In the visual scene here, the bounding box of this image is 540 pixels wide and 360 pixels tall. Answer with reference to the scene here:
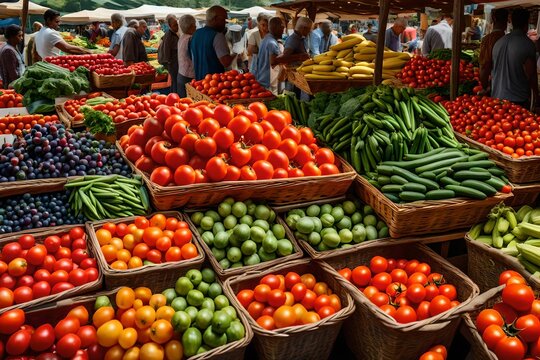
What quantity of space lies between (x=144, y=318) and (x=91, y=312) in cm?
40

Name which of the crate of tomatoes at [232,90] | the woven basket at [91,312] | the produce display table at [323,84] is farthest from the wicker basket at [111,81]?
the woven basket at [91,312]

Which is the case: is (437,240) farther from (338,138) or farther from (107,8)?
(107,8)

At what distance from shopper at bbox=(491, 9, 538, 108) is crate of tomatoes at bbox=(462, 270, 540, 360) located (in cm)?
399

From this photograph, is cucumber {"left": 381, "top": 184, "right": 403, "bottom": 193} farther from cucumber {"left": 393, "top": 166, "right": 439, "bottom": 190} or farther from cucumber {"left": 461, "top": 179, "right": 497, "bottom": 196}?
cucumber {"left": 461, "top": 179, "right": 497, "bottom": 196}

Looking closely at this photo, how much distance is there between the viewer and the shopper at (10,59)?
815 cm

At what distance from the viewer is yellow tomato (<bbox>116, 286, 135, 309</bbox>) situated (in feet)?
7.80

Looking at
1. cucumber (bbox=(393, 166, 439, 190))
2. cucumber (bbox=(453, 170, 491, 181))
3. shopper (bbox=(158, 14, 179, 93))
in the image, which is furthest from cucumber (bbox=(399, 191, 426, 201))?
shopper (bbox=(158, 14, 179, 93))

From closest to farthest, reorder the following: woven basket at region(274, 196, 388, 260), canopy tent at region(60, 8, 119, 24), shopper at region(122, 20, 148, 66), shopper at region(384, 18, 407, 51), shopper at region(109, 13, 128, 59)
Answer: woven basket at region(274, 196, 388, 260) → shopper at region(122, 20, 148, 66) → shopper at region(384, 18, 407, 51) → shopper at region(109, 13, 128, 59) → canopy tent at region(60, 8, 119, 24)

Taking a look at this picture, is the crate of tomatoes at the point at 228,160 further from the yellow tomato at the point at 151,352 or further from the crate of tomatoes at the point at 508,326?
the crate of tomatoes at the point at 508,326

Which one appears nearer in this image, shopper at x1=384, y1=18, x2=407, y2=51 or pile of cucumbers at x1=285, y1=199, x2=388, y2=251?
pile of cucumbers at x1=285, y1=199, x2=388, y2=251

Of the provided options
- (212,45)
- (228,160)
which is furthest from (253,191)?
(212,45)

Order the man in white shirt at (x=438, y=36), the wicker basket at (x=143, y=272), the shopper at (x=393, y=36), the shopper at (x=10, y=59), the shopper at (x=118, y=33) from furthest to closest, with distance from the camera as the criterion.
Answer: the shopper at (x=118, y=33) → the shopper at (x=393, y=36) → the man in white shirt at (x=438, y=36) → the shopper at (x=10, y=59) → the wicker basket at (x=143, y=272)

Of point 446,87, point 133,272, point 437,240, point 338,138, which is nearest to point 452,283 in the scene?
point 437,240

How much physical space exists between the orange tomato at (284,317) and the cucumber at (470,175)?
151 cm
